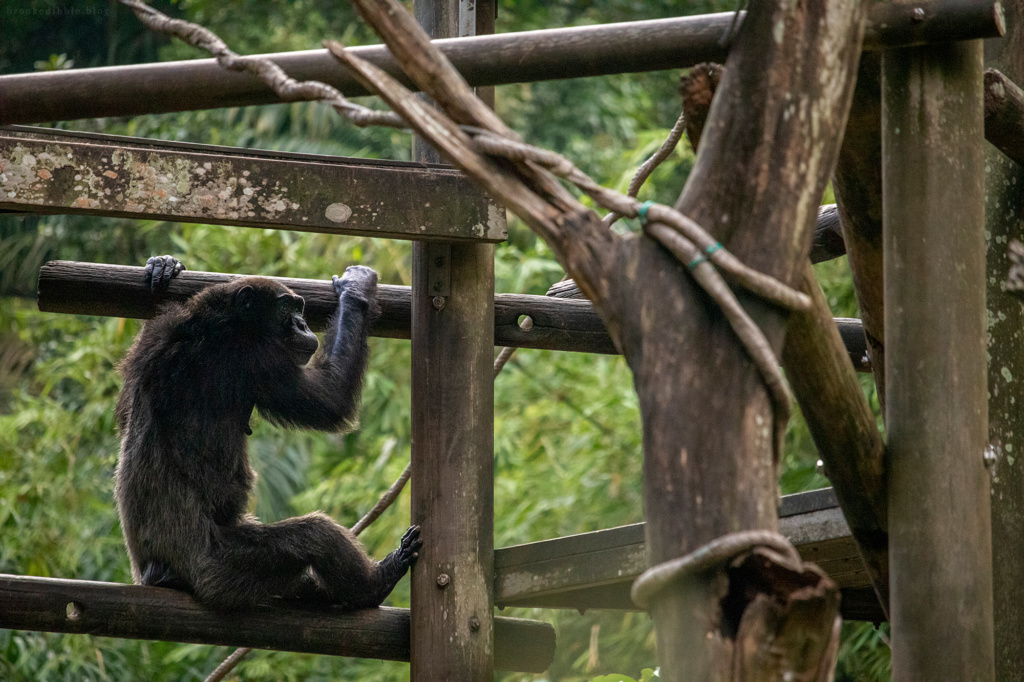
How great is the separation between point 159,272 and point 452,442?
4.22 feet

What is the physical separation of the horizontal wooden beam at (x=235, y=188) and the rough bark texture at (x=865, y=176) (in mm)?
1036

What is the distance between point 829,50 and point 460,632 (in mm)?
2168

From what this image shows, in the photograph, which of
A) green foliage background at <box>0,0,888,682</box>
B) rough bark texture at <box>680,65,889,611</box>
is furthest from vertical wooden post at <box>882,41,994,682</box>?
green foliage background at <box>0,0,888,682</box>

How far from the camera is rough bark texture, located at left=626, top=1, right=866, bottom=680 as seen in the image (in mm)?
1595

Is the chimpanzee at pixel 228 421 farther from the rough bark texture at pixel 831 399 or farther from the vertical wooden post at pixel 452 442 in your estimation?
the rough bark texture at pixel 831 399

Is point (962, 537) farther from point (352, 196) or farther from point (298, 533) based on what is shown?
point (298, 533)

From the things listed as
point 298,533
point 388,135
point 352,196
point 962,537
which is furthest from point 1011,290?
point 388,135

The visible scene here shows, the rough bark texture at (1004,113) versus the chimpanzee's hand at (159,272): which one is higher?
the rough bark texture at (1004,113)

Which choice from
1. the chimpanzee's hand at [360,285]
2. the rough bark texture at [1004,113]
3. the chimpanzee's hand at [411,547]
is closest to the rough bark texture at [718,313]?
the rough bark texture at [1004,113]

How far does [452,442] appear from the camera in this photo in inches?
129

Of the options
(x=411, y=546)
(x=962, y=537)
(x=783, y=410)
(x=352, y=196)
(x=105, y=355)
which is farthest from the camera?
(x=105, y=355)

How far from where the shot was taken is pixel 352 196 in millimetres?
3033

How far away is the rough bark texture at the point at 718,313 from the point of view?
159cm

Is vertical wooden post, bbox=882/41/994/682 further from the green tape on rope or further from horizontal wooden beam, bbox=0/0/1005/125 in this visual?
the green tape on rope
